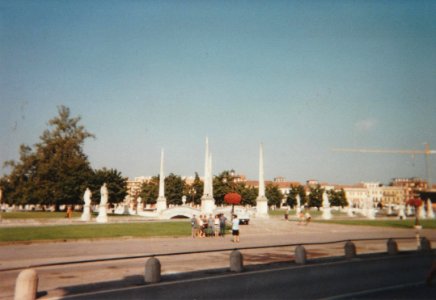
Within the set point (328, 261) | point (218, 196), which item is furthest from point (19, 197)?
point (328, 261)

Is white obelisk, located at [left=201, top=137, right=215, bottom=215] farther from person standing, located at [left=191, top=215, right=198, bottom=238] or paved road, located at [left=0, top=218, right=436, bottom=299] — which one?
paved road, located at [left=0, top=218, right=436, bottom=299]

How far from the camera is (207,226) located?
3020 centimetres

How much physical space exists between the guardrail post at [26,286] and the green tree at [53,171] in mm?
61550

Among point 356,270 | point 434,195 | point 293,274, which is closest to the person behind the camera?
point 293,274

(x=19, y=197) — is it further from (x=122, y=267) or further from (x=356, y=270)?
(x=356, y=270)

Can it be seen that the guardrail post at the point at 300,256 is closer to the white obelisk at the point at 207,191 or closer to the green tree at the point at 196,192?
the white obelisk at the point at 207,191

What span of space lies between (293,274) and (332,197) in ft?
448

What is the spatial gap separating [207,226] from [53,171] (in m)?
47.6

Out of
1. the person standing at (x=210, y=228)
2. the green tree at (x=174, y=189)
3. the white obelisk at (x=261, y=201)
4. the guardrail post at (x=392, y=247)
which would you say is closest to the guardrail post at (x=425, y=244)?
the guardrail post at (x=392, y=247)

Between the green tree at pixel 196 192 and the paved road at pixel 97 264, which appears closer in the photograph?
the paved road at pixel 97 264

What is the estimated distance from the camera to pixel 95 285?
11.3 meters

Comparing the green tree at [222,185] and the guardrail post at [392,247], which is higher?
the green tree at [222,185]

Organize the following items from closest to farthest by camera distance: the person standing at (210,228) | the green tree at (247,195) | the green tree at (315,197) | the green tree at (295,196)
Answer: the person standing at (210,228)
the green tree at (247,195)
the green tree at (315,197)
the green tree at (295,196)

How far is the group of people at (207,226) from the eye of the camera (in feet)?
92.8
